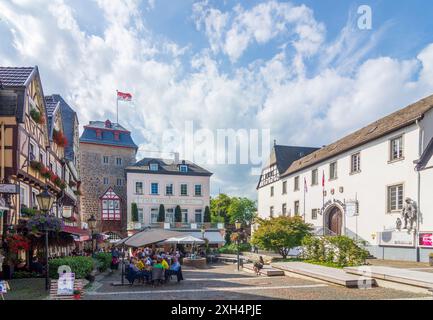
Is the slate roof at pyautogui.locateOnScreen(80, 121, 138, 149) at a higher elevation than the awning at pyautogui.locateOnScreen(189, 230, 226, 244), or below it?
higher

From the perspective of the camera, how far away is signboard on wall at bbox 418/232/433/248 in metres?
17.9

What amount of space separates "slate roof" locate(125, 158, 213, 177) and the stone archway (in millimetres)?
19524

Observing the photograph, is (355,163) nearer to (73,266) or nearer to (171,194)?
(73,266)

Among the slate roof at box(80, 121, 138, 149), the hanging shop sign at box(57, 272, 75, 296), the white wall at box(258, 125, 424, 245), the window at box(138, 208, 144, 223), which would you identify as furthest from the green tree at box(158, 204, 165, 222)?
the hanging shop sign at box(57, 272, 75, 296)

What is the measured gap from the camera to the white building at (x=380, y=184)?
18984 mm

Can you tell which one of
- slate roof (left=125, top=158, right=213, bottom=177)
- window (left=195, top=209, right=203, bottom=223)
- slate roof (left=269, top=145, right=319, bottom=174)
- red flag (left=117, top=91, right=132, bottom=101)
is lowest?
window (left=195, top=209, right=203, bottom=223)

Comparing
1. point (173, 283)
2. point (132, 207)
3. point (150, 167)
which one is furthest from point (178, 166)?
point (173, 283)

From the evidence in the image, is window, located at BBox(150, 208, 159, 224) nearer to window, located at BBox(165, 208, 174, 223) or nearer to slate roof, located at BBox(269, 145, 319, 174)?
window, located at BBox(165, 208, 174, 223)

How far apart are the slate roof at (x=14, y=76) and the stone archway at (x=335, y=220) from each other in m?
22.3

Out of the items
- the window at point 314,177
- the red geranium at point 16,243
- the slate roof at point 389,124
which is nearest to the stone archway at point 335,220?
the window at point 314,177

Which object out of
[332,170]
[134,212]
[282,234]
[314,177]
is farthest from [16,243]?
[134,212]

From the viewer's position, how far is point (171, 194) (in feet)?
146
